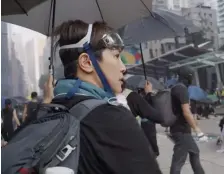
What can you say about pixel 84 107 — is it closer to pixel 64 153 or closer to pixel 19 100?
pixel 64 153

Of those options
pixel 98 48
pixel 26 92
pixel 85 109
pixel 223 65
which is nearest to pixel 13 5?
pixel 98 48

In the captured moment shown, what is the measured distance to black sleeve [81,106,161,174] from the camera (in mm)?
1079

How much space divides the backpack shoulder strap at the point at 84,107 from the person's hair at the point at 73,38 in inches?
7.7

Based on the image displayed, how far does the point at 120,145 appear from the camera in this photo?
1.08 metres

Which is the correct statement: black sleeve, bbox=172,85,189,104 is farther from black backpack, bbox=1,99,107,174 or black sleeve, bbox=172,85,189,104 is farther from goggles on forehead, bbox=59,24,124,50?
black backpack, bbox=1,99,107,174

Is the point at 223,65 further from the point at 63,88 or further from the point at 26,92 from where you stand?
the point at 63,88

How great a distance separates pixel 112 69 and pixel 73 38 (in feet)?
0.60

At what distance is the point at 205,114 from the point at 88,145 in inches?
787

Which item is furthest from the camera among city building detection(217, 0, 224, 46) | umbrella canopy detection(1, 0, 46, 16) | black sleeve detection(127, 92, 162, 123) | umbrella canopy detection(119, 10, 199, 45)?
city building detection(217, 0, 224, 46)

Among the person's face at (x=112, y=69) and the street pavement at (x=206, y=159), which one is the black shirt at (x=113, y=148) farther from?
the street pavement at (x=206, y=159)

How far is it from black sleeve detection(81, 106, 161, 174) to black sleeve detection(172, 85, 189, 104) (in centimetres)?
319

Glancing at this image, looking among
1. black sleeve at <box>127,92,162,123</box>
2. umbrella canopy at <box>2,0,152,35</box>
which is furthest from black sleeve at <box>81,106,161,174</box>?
umbrella canopy at <box>2,0,152,35</box>

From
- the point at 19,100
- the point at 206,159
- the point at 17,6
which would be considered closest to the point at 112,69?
the point at 17,6

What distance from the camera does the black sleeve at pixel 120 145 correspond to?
1079mm
